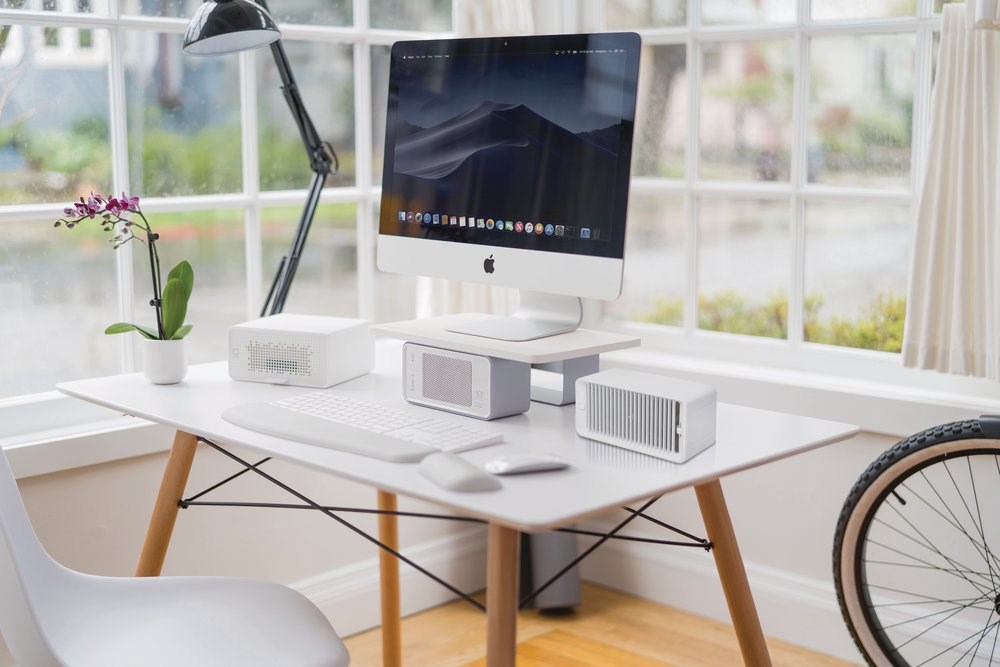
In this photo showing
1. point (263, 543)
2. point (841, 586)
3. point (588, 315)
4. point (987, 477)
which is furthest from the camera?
point (588, 315)

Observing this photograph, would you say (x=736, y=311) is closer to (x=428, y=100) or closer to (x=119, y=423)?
(x=428, y=100)

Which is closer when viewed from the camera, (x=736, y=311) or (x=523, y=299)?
(x=523, y=299)

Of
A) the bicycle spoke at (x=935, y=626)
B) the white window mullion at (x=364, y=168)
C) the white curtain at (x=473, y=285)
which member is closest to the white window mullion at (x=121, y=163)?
the white window mullion at (x=364, y=168)

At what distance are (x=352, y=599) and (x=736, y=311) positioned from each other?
1.19m

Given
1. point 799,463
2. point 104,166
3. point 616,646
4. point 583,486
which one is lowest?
point 616,646

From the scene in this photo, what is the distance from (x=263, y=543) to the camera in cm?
269

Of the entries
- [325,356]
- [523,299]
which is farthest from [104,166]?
[523,299]

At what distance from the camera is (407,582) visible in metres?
2.96

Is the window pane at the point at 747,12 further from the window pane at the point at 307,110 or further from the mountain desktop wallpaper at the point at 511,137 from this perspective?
the mountain desktop wallpaper at the point at 511,137

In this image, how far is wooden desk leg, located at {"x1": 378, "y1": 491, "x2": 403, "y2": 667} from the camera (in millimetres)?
2387

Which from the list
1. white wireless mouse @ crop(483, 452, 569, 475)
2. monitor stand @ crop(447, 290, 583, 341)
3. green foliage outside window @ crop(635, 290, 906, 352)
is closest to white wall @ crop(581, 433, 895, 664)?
green foliage outside window @ crop(635, 290, 906, 352)

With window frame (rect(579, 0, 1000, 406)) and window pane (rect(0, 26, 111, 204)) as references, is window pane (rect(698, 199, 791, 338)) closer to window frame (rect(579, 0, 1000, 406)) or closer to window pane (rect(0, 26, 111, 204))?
window frame (rect(579, 0, 1000, 406))

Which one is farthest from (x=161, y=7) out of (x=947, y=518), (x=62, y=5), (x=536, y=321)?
(x=947, y=518)

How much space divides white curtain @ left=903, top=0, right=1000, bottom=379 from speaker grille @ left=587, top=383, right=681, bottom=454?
1001 mm
